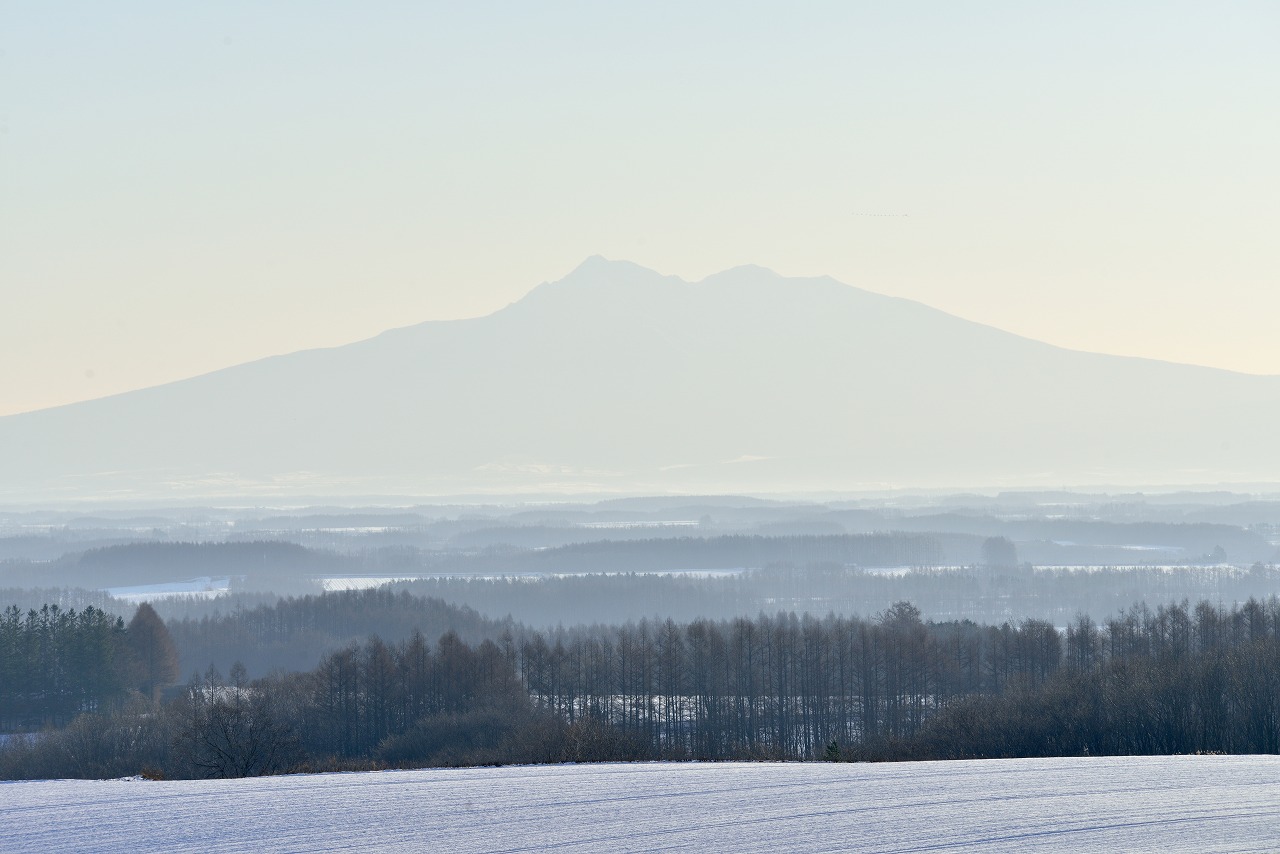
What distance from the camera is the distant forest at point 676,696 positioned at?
4150 cm

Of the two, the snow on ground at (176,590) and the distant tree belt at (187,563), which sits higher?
the distant tree belt at (187,563)

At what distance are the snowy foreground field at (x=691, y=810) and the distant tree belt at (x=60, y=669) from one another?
47.5 metres

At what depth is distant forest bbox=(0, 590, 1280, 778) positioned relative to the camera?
4150 cm

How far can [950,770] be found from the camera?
23.6 m

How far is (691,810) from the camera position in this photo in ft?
65.3

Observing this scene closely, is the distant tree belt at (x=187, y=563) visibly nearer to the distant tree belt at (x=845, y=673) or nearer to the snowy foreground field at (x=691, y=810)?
the distant tree belt at (x=845, y=673)

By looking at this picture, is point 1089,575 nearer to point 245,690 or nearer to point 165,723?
point 245,690

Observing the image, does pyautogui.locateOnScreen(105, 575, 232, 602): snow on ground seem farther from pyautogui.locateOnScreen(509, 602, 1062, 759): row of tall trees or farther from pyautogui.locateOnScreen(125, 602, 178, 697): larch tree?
pyautogui.locateOnScreen(509, 602, 1062, 759): row of tall trees

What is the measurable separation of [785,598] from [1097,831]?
129 meters

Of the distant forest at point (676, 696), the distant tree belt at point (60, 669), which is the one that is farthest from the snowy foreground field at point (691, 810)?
the distant tree belt at point (60, 669)

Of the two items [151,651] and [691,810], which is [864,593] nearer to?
[151,651]

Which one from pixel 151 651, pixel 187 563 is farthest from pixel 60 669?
pixel 187 563

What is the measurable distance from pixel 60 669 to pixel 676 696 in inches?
1249

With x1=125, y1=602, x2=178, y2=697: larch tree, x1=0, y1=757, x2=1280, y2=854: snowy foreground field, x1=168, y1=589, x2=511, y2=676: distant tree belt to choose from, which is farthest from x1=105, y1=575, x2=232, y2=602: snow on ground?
x1=0, y1=757, x2=1280, y2=854: snowy foreground field
